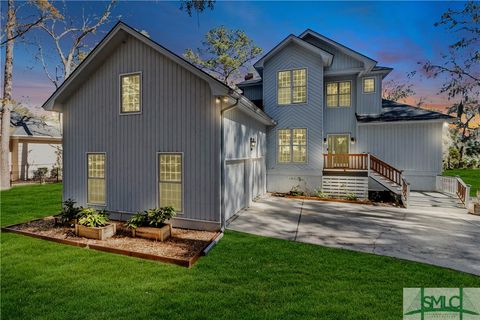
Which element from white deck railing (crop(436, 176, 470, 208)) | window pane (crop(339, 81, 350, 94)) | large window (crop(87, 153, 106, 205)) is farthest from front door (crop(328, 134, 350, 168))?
large window (crop(87, 153, 106, 205))

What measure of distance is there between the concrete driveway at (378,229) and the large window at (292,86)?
642cm

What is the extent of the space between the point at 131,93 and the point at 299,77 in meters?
9.45

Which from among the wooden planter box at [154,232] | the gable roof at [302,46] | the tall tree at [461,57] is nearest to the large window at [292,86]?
the gable roof at [302,46]

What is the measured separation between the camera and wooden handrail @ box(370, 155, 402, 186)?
12.5 metres

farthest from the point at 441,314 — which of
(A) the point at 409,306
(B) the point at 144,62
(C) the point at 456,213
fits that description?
(B) the point at 144,62

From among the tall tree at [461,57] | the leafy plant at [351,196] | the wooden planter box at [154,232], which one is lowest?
the wooden planter box at [154,232]

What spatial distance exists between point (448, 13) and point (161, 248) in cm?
2327

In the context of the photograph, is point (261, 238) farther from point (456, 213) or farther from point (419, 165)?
point (419, 165)

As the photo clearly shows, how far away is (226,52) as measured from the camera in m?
28.5

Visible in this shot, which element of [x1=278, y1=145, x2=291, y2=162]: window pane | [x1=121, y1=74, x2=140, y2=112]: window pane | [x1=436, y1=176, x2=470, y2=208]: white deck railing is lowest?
[x1=436, y1=176, x2=470, y2=208]: white deck railing

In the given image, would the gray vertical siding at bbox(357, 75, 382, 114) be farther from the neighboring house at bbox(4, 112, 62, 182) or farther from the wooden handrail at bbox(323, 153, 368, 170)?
the neighboring house at bbox(4, 112, 62, 182)

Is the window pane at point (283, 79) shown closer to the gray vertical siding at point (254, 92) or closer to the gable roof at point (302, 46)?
the gable roof at point (302, 46)

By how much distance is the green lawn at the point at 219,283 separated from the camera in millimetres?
3932

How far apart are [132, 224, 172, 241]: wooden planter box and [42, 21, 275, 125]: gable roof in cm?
432
